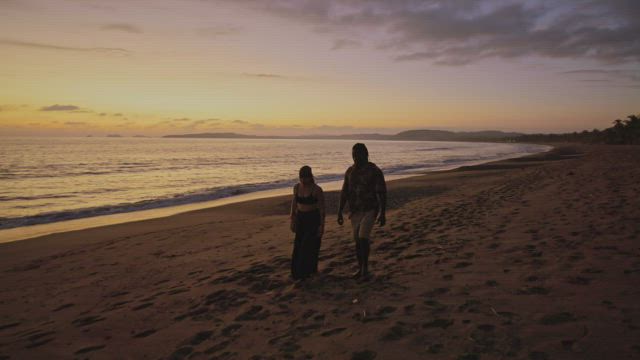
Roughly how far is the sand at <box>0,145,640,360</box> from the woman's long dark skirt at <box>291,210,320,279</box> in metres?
0.19

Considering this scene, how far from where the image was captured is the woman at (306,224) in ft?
19.6

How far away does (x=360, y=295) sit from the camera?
5.23 metres

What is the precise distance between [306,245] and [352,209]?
2.78 feet

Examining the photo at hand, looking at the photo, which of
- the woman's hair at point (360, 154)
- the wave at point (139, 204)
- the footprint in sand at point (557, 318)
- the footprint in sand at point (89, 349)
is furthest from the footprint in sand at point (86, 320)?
the wave at point (139, 204)

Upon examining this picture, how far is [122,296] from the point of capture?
20.9ft

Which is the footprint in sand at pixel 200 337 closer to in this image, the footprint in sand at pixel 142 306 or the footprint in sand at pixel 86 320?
the footprint in sand at pixel 142 306

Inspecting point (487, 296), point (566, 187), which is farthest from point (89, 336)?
point (566, 187)

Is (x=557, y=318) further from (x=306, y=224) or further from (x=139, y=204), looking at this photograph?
(x=139, y=204)

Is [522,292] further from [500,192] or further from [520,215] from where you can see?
[500,192]

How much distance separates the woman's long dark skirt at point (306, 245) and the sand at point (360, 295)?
19 cm

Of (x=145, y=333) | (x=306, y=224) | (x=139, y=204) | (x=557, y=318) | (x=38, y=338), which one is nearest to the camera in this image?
(x=557, y=318)

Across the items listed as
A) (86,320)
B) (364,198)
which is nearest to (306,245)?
(364,198)

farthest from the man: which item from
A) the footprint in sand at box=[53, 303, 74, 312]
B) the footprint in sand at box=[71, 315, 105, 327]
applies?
the footprint in sand at box=[53, 303, 74, 312]

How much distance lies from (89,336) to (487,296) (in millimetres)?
4705
